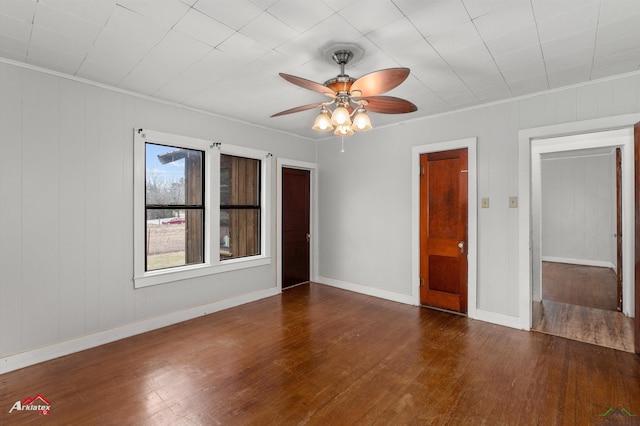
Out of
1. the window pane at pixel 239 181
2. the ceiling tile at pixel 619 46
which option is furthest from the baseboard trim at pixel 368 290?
the ceiling tile at pixel 619 46

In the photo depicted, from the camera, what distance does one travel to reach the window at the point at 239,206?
4.52 metres

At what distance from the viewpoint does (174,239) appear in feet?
13.1

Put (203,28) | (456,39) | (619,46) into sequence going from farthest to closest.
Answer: (619,46), (456,39), (203,28)

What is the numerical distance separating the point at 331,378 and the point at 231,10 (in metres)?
2.91

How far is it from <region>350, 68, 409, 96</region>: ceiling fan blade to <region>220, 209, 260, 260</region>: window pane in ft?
9.78

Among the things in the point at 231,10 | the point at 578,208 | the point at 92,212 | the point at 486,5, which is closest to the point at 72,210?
the point at 92,212

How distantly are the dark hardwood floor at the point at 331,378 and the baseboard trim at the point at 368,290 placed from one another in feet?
2.68

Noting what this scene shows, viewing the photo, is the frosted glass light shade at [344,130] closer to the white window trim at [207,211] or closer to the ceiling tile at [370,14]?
the ceiling tile at [370,14]

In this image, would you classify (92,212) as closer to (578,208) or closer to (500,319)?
(500,319)

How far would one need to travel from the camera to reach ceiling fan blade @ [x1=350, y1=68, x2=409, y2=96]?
1.99 m

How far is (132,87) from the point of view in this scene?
3277mm

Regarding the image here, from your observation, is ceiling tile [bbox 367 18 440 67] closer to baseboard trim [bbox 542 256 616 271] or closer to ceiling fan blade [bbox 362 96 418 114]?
ceiling fan blade [bbox 362 96 418 114]

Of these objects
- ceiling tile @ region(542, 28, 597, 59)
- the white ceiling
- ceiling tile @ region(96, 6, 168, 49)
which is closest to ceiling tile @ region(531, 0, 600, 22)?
the white ceiling

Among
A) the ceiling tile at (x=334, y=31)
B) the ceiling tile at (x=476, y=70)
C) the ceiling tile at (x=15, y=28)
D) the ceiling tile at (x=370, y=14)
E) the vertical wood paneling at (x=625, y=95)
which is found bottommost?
the vertical wood paneling at (x=625, y=95)
